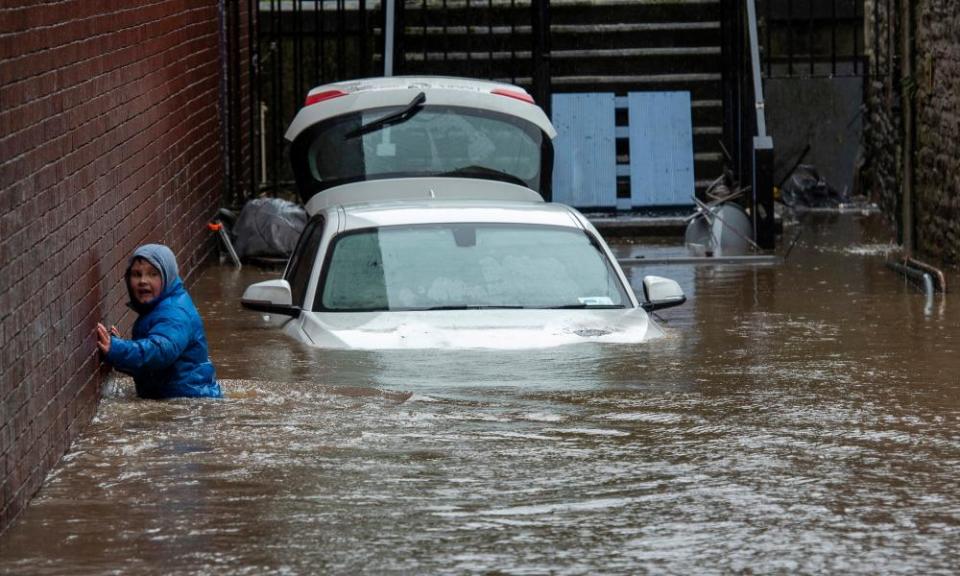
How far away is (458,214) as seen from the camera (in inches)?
410

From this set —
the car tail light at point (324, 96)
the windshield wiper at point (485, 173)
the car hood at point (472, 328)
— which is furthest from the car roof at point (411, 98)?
the car hood at point (472, 328)

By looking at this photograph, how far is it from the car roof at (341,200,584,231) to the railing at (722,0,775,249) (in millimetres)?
6503

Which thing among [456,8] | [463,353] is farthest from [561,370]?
[456,8]

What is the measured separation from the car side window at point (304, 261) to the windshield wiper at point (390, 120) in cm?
365

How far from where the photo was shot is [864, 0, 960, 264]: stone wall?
1564 centimetres

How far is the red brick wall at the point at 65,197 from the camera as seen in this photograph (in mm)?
6660

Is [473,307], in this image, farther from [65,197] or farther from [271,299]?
[65,197]

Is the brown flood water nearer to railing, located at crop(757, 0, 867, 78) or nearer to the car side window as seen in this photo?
the car side window

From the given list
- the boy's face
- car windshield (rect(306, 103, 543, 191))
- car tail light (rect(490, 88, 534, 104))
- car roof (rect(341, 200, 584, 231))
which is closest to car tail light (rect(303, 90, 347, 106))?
car windshield (rect(306, 103, 543, 191))

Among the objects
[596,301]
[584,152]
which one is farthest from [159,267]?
[584,152]

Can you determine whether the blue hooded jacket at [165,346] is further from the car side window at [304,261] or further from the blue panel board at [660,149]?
the blue panel board at [660,149]

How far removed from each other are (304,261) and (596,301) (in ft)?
6.03

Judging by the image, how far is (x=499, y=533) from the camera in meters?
6.33

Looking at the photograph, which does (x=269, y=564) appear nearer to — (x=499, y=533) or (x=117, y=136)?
(x=499, y=533)
